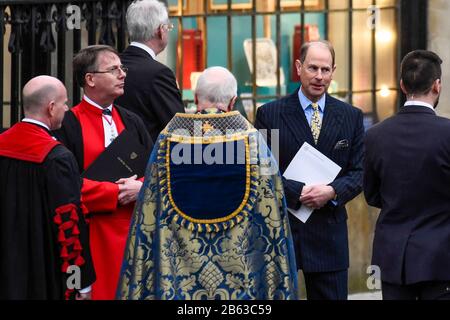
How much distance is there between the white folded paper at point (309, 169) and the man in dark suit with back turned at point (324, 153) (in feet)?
0.12

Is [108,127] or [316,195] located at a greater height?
[108,127]

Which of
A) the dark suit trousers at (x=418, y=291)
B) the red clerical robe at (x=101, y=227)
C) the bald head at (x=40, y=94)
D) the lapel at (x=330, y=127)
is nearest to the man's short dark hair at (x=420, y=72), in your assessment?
the lapel at (x=330, y=127)

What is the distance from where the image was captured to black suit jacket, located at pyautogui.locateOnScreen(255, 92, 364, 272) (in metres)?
7.77

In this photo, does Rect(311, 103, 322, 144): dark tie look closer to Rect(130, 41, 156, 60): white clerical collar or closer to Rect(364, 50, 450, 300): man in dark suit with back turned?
Rect(364, 50, 450, 300): man in dark suit with back turned

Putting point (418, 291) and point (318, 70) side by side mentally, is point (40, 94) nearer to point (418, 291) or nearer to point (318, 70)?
point (318, 70)

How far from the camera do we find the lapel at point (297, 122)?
25.7 feet

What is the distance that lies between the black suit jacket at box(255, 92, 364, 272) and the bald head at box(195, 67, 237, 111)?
1.09 metres

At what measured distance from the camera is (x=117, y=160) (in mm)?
7590

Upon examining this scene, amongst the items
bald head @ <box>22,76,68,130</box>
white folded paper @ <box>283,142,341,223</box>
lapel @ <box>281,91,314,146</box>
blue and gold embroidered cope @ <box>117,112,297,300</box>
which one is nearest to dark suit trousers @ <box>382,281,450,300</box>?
blue and gold embroidered cope @ <box>117,112,297,300</box>

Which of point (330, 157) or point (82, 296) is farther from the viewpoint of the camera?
point (330, 157)

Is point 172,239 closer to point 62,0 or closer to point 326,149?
point 326,149

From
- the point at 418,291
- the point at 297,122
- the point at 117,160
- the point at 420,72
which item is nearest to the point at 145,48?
the point at 117,160

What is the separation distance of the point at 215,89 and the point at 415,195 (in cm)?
115
